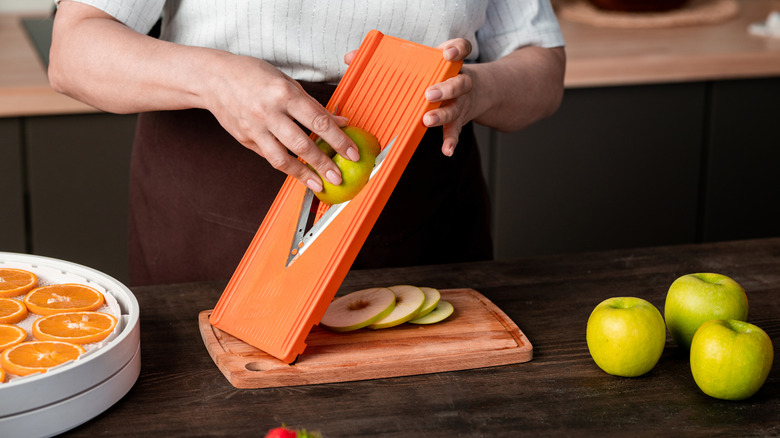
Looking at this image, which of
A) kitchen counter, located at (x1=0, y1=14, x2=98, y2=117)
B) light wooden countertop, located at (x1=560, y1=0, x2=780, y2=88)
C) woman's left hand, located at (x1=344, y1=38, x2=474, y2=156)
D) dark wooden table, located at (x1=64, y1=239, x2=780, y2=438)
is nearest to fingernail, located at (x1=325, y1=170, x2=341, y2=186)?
woman's left hand, located at (x1=344, y1=38, x2=474, y2=156)

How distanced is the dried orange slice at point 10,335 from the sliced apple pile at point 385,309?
0.32 metres

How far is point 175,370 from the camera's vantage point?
926 mm

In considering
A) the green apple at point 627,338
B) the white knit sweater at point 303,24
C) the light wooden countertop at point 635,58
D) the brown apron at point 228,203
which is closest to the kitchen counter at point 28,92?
the light wooden countertop at point 635,58

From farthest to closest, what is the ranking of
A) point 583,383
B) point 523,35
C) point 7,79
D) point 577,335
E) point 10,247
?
point 10,247, point 7,79, point 523,35, point 577,335, point 583,383

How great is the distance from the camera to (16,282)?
0.95 metres

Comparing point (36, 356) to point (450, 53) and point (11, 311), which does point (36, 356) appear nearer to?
point (11, 311)

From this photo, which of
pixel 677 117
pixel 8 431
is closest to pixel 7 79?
pixel 8 431

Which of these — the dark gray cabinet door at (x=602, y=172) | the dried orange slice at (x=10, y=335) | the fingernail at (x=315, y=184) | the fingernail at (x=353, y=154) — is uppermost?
the fingernail at (x=353, y=154)

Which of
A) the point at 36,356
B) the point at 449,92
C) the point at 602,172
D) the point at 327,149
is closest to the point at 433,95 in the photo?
the point at 449,92

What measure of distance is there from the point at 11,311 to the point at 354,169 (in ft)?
1.26

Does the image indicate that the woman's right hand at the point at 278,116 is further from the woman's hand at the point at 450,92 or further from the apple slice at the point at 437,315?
the apple slice at the point at 437,315

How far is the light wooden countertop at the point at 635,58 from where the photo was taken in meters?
2.03

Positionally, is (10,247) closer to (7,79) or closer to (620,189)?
(7,79)

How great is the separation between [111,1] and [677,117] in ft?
5.76
